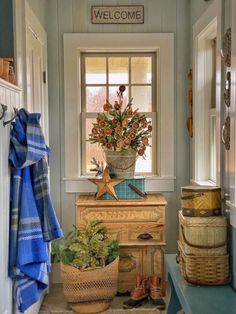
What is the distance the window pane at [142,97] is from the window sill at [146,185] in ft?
2.14

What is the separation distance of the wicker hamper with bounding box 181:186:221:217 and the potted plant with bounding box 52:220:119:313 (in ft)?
3.08

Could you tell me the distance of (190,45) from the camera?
3.80m

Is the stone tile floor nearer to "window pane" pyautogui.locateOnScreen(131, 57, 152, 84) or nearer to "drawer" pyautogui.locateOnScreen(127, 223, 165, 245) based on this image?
"drawer" pyautogui.locateOnScreen(127, 223, 165, 245)

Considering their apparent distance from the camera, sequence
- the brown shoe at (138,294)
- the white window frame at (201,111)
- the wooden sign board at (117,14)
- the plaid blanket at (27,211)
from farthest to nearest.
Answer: the wooden sign board at (117,14), the white window frame at (201,111), the brown shoe at (138,294), the plaid blanket at (27,211)

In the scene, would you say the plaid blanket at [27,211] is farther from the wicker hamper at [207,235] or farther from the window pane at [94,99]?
the window pane at [94,99]

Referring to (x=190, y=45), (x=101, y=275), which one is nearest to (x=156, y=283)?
(x=101, y=275)

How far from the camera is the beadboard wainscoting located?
214 cm

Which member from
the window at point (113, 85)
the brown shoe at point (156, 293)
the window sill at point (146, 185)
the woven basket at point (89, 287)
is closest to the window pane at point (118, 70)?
the window at point (113, 85)

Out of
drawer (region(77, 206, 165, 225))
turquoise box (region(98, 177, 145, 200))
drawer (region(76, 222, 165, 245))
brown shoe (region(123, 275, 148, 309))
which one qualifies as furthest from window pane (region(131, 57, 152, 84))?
brown shoe (region(123, 275, 148, 309))

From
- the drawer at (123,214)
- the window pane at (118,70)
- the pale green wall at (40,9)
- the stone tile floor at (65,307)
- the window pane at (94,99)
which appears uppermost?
the pale green wall at (40,9)

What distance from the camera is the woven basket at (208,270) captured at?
2475 mm

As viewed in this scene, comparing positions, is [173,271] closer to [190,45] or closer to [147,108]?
[147,108]

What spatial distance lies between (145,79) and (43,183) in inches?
74.2

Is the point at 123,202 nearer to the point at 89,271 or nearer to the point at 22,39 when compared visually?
the point at 89,271
